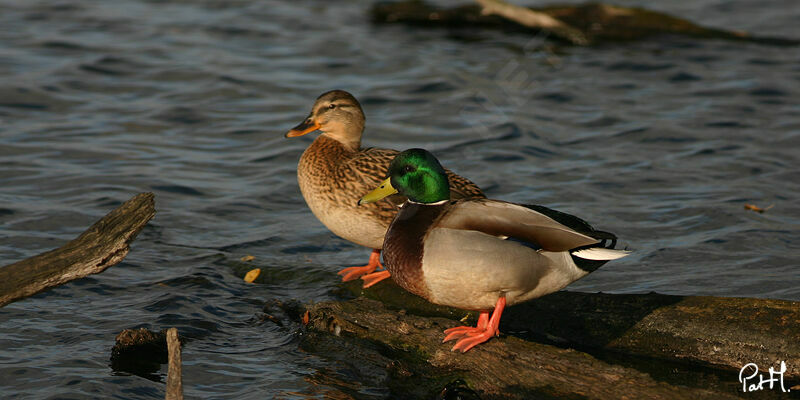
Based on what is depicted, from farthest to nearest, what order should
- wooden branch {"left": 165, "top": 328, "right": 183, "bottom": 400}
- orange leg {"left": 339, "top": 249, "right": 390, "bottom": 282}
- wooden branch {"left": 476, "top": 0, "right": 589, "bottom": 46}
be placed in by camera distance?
wooden branch {"left": 476, "top": 0, "right": 589, "bottom": 46} → orange leg {"left": 339, "top": 249, "right": 390, "bottom": 282} → wooden branch {"left": 165, "top": 328, "right": 183, "bottom": 400}

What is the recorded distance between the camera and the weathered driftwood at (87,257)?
4.48 m

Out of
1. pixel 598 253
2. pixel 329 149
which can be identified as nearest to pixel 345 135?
pixel 329 149

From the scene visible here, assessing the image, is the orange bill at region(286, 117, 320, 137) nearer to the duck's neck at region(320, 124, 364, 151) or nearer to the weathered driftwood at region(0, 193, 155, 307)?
the duck's neck at region(320, 124, 364, 151)

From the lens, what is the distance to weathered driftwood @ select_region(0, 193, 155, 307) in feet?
14.7

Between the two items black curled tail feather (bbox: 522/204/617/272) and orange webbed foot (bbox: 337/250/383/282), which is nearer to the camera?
black curled tail feather (bbox: 522/204/617/272)

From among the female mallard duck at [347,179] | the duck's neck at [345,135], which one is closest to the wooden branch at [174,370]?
the female mallard duck at [347,179]

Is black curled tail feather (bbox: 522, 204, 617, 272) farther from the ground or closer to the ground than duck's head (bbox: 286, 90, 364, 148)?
closer to the ground

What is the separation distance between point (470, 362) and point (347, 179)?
1.82m

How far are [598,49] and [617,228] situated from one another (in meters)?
6.79

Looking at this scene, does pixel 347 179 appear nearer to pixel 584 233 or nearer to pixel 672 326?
pixel 584 233

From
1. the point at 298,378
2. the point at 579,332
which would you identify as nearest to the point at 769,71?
the point at 579,332
